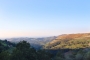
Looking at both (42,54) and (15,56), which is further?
(42,54)

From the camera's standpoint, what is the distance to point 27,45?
1802 inches

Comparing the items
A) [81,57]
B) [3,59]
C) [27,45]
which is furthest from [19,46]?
[81,57]

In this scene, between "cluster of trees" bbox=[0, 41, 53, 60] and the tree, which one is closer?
"cluster of trees" bbox=[0, 41, 53, 60]

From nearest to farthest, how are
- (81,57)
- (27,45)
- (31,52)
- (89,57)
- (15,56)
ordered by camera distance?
(15,56) → (31,52) → (27,45) → (89,57) → (81,57)

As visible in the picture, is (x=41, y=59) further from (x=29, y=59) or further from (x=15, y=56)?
(x=15, y=56)

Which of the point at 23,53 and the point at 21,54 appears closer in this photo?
the point at 21,54

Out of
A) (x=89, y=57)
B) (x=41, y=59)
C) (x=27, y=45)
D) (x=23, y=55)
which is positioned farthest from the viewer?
(x=89, y=57)

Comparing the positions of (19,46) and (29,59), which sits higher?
(19,46)

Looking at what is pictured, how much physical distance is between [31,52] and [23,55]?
3.42 metres

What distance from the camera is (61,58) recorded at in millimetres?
71750

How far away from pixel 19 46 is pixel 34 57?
5.03 metres

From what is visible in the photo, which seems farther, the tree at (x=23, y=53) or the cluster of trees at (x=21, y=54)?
the tree at (x=23, y=53)

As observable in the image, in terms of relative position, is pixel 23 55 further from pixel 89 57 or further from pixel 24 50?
pixel 89 57

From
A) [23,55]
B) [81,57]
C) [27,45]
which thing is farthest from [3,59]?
[81,57]
